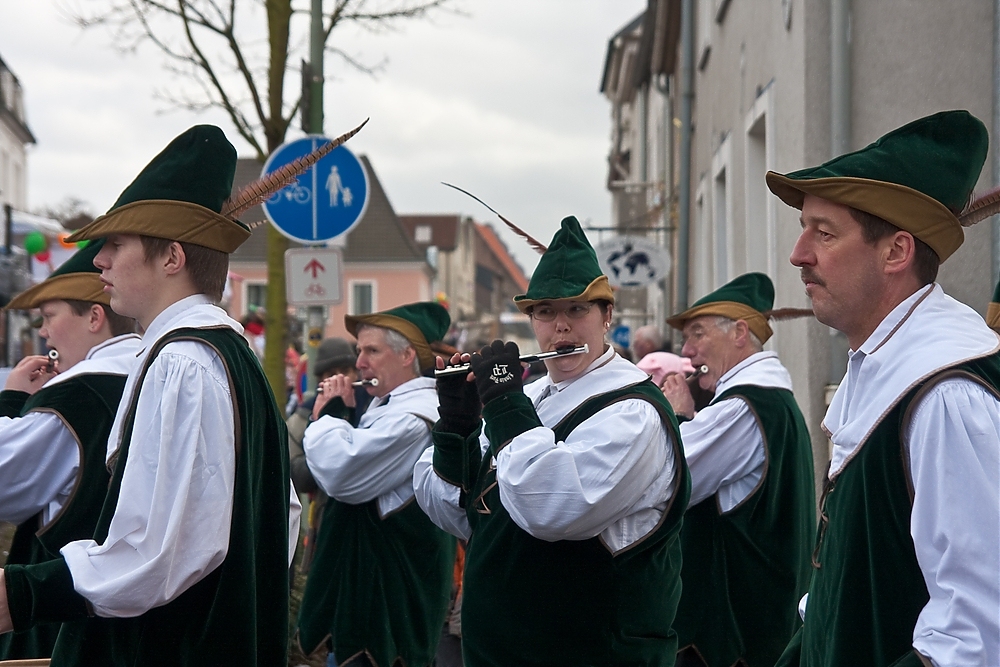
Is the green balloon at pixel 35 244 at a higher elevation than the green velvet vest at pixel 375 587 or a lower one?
higher

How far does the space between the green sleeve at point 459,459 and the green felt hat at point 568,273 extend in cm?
51

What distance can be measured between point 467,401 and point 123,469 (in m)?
1.56

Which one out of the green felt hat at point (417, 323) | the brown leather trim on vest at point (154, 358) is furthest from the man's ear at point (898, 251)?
the green felt hat at point (417, 323)

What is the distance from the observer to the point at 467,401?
403cm

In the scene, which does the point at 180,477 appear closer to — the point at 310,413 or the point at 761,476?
the point at 761,476

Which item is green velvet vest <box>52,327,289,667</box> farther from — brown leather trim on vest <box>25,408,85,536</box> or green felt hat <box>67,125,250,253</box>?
brown leather trim on vest <box>25,408,85,536</box>

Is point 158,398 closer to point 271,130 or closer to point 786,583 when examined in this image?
point 786,583

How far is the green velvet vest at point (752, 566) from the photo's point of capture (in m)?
4.66

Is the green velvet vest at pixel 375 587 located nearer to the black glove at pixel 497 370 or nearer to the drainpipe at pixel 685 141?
the black glove at pixel 497 370

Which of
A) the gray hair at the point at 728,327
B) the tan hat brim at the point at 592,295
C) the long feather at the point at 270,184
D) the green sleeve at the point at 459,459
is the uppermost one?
the long feather at the point at 270,184

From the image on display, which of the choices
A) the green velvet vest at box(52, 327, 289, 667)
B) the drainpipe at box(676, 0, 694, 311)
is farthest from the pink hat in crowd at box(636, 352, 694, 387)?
the drainpipe at box(676, 0, 694, 311)

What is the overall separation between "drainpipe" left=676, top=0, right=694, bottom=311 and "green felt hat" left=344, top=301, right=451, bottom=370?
8.05 meters

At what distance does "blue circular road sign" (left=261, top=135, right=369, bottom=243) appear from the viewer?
8.08 meters

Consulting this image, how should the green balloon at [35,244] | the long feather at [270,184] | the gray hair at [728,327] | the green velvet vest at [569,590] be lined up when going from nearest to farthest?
the long feather at [270,184], the green velvet vest at [569,590], the gray hair at [728,327], the green balloon at [35,244]
